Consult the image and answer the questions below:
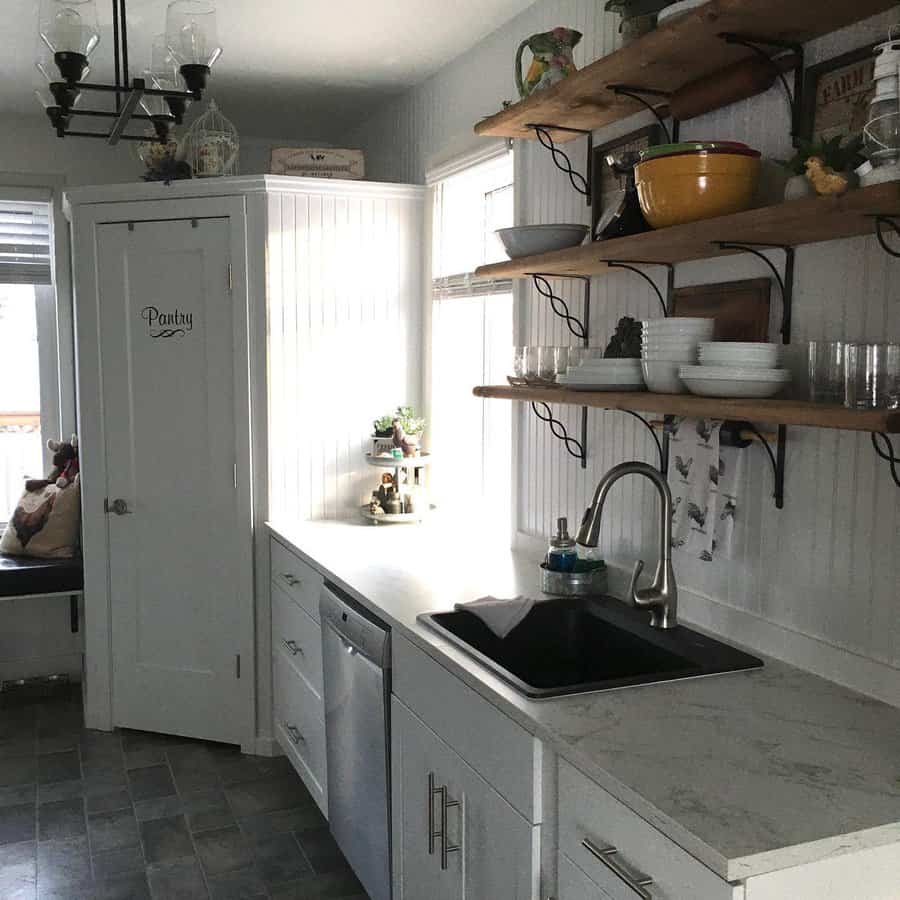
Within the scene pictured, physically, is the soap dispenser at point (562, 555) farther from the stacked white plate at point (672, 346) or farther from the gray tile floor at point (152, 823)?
the gray tile floor at point (152, 823)

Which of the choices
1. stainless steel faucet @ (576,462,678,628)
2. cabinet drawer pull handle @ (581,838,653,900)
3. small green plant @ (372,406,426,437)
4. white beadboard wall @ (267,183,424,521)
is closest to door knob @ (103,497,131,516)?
white beadboard wall @ (267,183,424,521)

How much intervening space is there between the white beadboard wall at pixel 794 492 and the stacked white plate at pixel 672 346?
0.59 ft

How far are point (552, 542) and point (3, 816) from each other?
205 cm

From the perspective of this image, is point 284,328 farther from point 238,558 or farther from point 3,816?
point 3,816

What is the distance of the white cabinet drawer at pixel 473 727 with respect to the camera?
5.41 ft

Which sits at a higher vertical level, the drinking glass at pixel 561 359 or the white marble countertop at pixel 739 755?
the drinking glass at pixel 561 359

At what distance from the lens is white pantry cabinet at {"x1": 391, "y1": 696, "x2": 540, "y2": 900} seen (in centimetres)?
171

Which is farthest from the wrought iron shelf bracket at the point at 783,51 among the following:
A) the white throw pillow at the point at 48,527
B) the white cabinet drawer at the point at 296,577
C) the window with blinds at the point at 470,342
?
the white throw pillow at the point at 48,527

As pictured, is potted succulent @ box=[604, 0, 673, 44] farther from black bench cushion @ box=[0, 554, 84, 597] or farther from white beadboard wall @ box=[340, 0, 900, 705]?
black bench cushion @ box=[0, 554, 84, 597]

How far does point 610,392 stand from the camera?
6.92 feet

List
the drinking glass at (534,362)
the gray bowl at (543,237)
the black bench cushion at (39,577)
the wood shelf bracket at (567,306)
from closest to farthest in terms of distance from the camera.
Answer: the gray bowl at (543,237)
the drinking glass at (534,362)
the wood shelf bracket at (567,306)
the black bench cushion at (39,577)

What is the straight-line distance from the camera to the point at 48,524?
398 cm

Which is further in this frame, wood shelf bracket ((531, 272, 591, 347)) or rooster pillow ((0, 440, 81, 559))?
rooster pillow ((0, 440, 81, 559))

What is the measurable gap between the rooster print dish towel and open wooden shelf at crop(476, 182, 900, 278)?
1.24 ft
